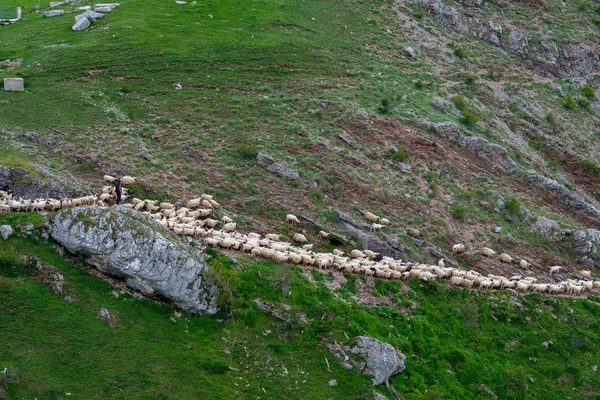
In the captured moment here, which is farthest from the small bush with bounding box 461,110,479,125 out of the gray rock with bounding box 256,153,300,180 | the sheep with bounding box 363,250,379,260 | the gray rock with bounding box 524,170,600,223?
the sheep with bounding box 363,250,379,260

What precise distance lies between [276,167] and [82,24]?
28.0 m

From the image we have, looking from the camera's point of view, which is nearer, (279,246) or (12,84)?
(279,246)

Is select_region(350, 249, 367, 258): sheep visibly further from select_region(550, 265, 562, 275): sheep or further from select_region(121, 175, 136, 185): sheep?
select_region(550, 265, 562, 275): sheep

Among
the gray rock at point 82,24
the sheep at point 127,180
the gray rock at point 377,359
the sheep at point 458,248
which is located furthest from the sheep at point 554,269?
the gray rock at point 82,24

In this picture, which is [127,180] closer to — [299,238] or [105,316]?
[299,238]

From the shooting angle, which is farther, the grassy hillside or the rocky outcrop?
the rocky outcrop

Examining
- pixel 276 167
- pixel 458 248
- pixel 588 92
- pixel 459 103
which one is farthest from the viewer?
pixel 588 92

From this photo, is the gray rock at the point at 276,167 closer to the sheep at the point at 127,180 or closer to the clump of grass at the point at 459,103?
the sheep at the point at 127,180

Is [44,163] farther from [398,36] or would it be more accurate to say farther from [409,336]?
[398,36]

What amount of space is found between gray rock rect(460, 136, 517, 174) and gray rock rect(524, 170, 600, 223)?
146cm

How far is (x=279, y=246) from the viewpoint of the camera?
3127 cm

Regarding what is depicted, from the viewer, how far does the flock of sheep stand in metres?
30.0

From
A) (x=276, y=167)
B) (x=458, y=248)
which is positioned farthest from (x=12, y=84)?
(x=458, y=248)

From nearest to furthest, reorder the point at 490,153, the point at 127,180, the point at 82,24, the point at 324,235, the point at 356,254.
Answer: the point at 356,254 → the point at 324,235 → the point at 127,180 → the point at 490,153 → the point at 82,24
